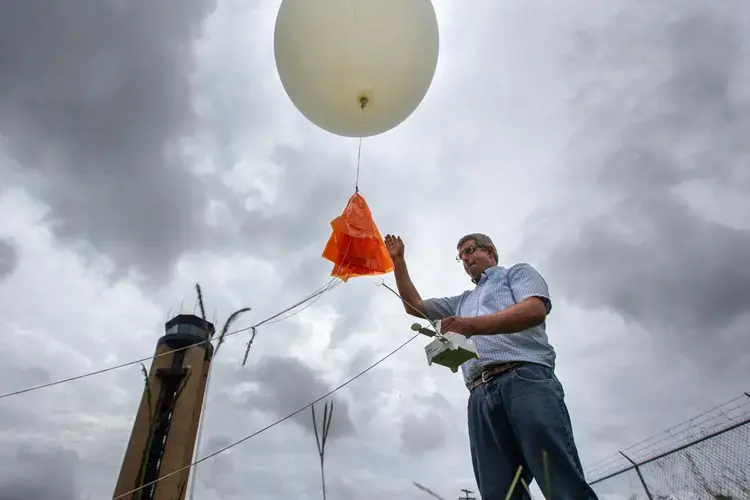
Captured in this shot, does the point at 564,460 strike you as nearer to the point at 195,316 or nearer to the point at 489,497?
the point at 489,497

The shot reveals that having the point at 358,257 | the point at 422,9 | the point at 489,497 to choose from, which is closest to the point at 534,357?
the point at 489,497

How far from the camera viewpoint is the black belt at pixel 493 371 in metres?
1.70

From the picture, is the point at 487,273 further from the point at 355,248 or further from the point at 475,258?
the point at 355,248

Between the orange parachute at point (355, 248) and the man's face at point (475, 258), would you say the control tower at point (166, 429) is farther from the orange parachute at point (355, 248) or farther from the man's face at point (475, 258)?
the man's face at point (475, 258)

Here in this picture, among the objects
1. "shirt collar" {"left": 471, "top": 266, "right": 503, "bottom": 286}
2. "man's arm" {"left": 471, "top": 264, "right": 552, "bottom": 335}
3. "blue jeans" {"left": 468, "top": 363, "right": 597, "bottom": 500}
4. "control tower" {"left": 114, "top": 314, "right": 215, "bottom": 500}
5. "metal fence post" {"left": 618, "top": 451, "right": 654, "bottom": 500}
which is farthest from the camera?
"control tower" {"left": 114, "top": 314, "right": 215, "bottom": 500}

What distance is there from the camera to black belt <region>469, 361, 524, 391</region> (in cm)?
170

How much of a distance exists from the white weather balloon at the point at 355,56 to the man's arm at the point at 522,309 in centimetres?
153

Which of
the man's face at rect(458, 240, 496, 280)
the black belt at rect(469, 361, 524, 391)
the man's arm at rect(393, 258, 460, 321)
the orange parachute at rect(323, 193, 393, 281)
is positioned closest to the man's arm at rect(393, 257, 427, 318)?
the man's arm at rect(393, 258, 460, 321)

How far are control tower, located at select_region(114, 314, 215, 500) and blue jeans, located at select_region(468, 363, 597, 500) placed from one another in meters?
25.0

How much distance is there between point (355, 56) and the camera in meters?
2.51

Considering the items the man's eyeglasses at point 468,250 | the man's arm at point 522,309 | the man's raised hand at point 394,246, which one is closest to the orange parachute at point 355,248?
the man's raised hand at point 394,246

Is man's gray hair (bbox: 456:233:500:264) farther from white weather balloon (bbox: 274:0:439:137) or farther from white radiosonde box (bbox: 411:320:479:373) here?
white weather balloon (bbox: 274:0:439:137)

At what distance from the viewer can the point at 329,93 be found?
2686 millimetres

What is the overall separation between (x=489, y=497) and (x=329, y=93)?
241cm
